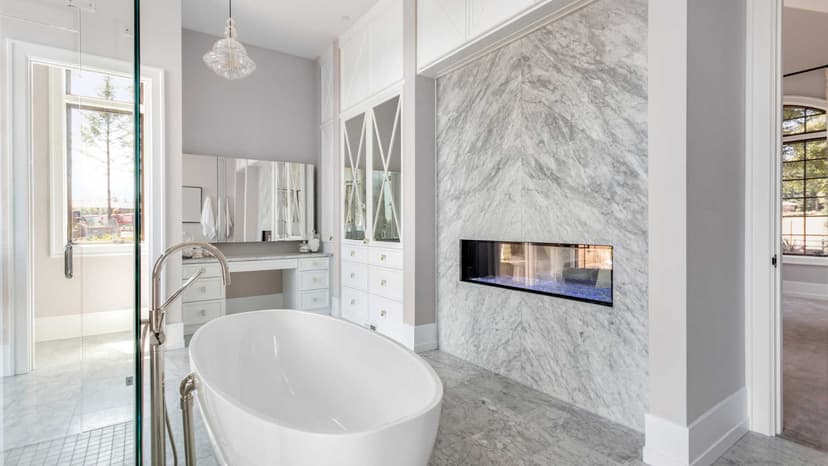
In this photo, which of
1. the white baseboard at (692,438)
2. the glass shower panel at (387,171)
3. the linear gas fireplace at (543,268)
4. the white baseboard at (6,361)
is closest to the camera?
the white baseboard at (6,361)

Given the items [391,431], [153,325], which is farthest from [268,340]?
[391,431]

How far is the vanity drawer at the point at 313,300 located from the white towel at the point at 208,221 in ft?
3.74

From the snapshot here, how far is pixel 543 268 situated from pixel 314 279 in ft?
9.27

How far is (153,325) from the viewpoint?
1.22 metres

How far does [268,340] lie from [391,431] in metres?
1.46

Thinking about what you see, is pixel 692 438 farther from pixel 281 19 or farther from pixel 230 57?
pixel 281 19

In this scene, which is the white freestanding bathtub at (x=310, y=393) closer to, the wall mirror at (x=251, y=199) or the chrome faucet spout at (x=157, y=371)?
the chrome faucet spout at (x=157, y=371)

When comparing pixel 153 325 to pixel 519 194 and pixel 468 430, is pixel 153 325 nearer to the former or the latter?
pixel 468 430

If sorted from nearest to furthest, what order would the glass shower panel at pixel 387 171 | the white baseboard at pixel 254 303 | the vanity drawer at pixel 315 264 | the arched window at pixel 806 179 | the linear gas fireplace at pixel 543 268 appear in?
the linear gas fireplace at pixel 543 268, the glass shower panel at pixel 387 171, the vanity drawer at pixel 315 264, the white baseboard at pixel 254 303, the arched window at pixel 806 179

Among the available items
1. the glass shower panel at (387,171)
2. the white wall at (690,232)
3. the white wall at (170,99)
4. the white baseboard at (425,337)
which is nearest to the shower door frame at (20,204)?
the white wall at (690,232)

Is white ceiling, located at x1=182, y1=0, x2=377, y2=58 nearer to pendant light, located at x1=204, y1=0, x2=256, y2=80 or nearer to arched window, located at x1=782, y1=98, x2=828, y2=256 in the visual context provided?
pendant light, located at x1=204, y1=0, x2=256, y2=80

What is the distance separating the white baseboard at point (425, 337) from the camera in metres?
3.31

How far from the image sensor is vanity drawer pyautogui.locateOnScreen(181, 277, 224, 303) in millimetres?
3900

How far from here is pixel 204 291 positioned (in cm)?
396
